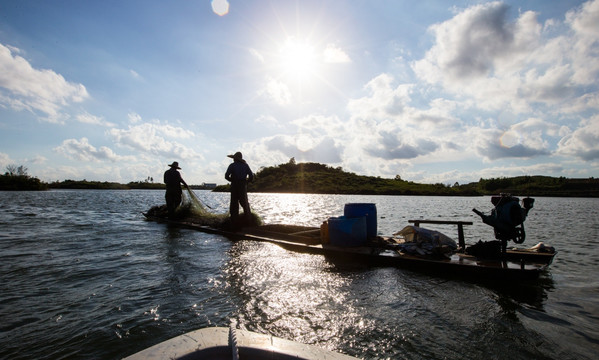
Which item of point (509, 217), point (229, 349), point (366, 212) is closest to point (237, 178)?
point (366, 212)

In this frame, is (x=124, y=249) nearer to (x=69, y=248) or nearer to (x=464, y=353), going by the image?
(x=69, y=248)

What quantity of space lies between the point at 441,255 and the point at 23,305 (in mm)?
10221

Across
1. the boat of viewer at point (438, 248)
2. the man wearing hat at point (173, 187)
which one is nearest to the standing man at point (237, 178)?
the boat of viewer at point (438, 248)

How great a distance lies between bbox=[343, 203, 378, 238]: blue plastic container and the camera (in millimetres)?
10578

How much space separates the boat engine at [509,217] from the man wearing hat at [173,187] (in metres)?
16.3

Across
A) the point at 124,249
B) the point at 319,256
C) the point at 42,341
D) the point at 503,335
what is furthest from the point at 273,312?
the point at 124,249

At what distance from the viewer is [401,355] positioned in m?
4.19

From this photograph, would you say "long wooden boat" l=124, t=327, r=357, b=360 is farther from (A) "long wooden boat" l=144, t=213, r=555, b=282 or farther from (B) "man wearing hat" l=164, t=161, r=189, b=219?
(B) "man wearing hat" l=164, t=161, r=189, b=219

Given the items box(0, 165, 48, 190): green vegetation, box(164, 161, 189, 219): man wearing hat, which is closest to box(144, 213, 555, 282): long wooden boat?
box(164, 161, 189, 219): man wearing hat

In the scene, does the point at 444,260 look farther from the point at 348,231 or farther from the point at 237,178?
the point at 237,178

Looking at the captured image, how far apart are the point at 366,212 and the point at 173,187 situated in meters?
13.4

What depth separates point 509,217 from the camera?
25.6ft

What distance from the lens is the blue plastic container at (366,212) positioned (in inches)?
416

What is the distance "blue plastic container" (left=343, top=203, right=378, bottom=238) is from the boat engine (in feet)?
12.0
